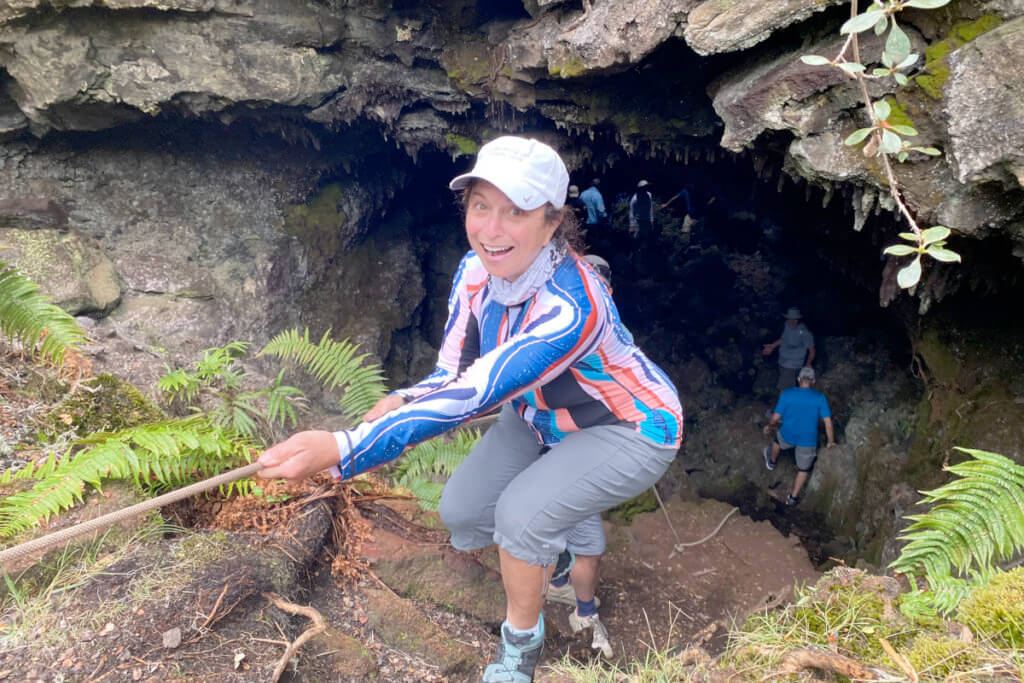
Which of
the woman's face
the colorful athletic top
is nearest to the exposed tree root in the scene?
the colorful athletic top

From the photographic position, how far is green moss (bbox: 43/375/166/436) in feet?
10.1

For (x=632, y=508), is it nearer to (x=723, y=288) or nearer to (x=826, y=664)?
(x=826, y=664)

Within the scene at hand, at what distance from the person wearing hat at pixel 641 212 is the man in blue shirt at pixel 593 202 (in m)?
0.71

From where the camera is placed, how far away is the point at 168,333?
19.4 feet

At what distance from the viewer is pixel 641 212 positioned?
10.7 m

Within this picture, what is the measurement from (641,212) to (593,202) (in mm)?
1168

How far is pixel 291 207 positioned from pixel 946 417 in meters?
7.43

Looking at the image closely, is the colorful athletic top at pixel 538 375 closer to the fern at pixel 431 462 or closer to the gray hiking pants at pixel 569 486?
the gray hiking pants at pixel 569 486

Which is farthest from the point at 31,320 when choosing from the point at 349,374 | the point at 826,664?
the point at 826,664

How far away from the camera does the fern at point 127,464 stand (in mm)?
2369

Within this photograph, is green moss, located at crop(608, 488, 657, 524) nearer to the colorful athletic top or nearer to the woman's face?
the colorful athletic top

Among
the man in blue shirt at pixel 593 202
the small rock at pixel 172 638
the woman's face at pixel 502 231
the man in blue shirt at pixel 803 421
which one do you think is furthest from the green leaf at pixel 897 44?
the man in blue shirt at pixel 593 202

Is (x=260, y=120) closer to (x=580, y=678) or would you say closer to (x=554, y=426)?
(x=554, y=426)

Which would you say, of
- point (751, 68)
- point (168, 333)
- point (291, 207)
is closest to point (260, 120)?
point (291, 207)
